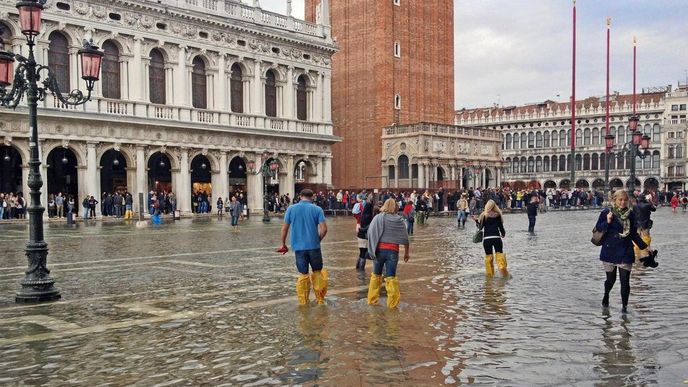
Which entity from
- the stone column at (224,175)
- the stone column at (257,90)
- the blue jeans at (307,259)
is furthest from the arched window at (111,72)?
the blue jeans at (307,259)

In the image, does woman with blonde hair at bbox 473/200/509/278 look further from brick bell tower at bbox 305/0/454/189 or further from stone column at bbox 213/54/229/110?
brick bell tower at bbox 305/0/454/189

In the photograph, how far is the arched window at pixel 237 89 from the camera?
44.2 m

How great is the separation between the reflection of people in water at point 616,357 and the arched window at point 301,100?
41.2 metres

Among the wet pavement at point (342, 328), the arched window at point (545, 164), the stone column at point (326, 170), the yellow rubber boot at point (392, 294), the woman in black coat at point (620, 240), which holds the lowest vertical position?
the wet pavement at point (342, 328)

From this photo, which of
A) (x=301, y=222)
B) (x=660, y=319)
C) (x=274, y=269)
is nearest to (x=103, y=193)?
(x=274, y=269)

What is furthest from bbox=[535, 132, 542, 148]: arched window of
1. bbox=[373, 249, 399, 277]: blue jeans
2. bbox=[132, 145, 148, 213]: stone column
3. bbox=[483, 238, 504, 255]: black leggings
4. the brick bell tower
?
bbox=[373, 249, 399, 277]: blue jeans

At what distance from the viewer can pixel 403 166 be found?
174 feet

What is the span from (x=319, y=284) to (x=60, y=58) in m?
30.7

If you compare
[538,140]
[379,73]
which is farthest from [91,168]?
[538,140]

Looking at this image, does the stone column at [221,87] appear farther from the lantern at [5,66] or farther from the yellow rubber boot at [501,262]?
the yellow rubber boot at [501,262]

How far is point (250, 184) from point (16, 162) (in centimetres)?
1373

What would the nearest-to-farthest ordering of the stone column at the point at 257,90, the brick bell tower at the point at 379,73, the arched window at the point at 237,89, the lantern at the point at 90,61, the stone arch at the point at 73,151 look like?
the lantern at the point at 90,61 → the stone arch at the point at 73,151 → the arched window at the point at 237,89 → the stone column at the point at 257,90 → the brick bell tower at the point at 379,73

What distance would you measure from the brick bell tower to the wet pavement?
40191 mm

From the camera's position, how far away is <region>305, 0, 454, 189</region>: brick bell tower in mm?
54562
